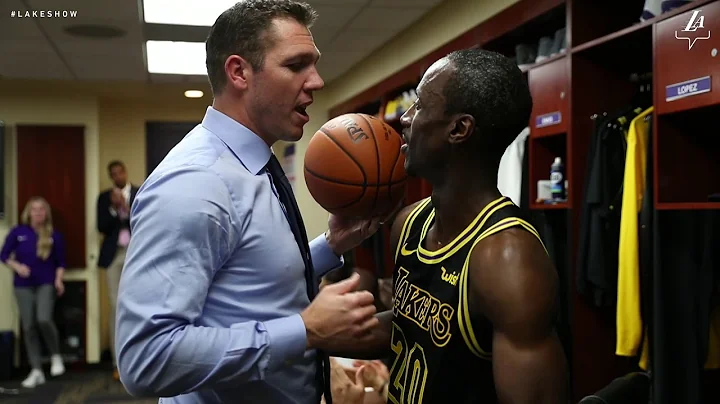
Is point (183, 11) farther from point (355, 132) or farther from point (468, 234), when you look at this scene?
point (468, 234)

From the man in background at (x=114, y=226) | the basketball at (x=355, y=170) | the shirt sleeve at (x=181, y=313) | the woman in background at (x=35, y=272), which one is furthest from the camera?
the man in background at (x=114, y=226)

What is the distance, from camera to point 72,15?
412cm

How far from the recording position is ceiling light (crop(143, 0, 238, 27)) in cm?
409

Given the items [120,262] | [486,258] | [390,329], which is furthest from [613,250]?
[120,262]

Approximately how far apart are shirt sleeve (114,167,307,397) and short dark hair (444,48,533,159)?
0.58 meters

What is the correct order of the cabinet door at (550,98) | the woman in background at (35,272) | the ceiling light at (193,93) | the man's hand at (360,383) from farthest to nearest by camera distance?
1. the ceiling light at (193,93)
2. the woman in background at (35,272)
3. the cabinet door at (550,98)
4. the man's hand at (360,383)

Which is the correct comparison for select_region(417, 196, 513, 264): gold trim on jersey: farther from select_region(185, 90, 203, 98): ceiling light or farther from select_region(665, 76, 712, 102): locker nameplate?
select_region(185, 90, 203, 98): ceiling light

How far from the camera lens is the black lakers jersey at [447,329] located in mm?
1379

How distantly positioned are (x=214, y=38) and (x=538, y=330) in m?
0.93

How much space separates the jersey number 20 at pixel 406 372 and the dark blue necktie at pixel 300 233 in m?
0.17

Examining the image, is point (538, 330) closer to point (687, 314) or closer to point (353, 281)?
point (353, 281)

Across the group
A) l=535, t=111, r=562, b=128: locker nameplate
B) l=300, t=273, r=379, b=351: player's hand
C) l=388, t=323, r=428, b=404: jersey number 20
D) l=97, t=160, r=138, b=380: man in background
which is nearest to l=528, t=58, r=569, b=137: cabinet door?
l=535, t=111, r=562, b=128: locker nameplate

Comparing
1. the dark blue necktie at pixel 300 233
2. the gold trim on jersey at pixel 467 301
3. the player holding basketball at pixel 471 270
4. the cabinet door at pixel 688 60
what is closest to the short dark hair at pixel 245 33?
the dark blue necktie at pixel 300 233

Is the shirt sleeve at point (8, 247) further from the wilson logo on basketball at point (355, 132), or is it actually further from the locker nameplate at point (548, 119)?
the wilson logo on basketball at point (355, 132)
